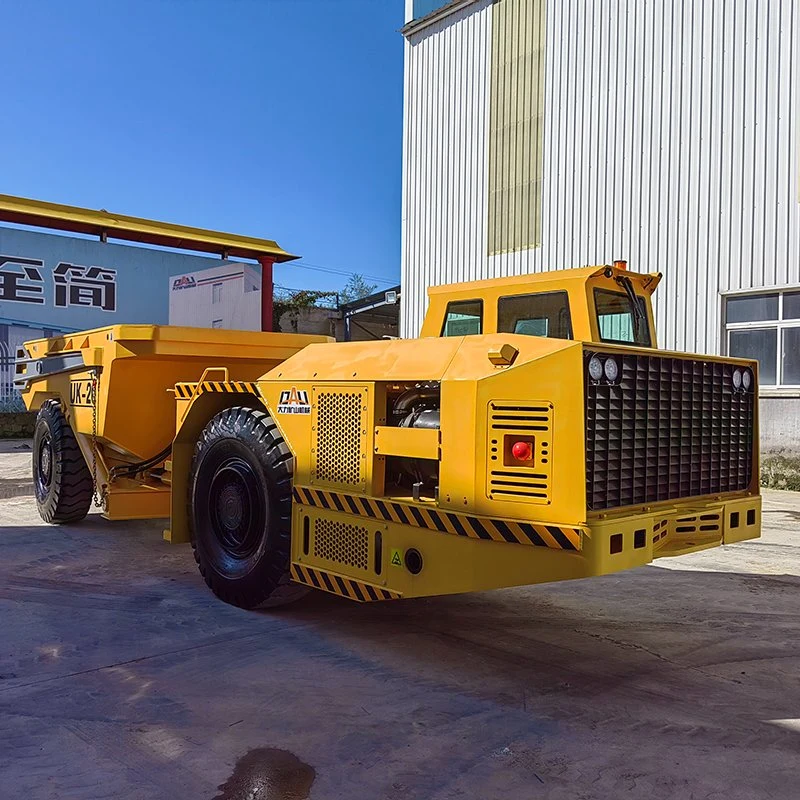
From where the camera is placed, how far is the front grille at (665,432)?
3.60 metres

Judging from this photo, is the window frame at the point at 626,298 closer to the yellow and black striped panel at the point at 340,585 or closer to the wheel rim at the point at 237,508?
the yellow and black striped panel at the point at 340,585

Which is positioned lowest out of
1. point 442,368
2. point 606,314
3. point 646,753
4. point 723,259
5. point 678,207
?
point 646,753

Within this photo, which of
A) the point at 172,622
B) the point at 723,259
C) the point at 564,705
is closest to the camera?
the point at 564,705

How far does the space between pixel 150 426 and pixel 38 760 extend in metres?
3.83

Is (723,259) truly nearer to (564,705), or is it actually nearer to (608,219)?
(608,219)

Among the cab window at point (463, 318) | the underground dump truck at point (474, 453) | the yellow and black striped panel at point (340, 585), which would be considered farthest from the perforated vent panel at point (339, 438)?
the cab window at point (463, 318)

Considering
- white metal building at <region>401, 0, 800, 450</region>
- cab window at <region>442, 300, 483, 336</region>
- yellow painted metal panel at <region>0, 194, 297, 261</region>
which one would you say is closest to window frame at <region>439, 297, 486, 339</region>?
cab window at <region>442, 300, 483, 336</region>

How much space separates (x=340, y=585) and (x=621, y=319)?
7.62 ft

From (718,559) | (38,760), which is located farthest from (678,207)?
(38,760)

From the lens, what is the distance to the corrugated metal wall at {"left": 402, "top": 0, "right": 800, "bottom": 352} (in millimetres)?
11688

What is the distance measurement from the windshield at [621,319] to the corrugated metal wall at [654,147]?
7.62 meters

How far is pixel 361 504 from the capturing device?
13.9ft

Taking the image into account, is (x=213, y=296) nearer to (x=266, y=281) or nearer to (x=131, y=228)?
(x=266, y=281)

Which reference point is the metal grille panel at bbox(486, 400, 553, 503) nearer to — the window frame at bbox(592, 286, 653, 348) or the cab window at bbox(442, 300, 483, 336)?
the window frame at bbox(592, 286, 653, 348)
